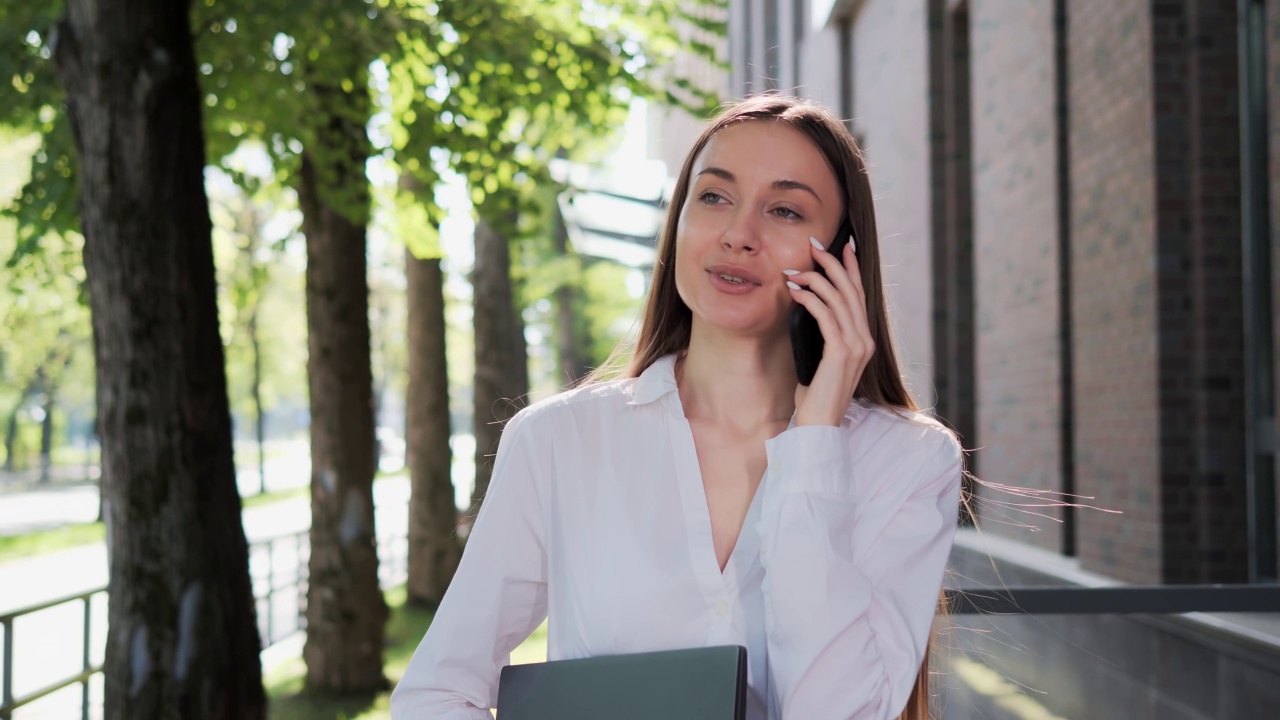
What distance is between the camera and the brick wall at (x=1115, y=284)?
692 centimetres

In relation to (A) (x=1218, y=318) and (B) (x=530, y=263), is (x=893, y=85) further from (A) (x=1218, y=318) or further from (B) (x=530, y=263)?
(B) (x=530, y=263)

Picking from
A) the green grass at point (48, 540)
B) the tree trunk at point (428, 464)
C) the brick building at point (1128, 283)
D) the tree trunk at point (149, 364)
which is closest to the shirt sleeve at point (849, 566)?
the brick building at point (1128, 283)

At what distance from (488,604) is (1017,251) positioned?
25.5 feet

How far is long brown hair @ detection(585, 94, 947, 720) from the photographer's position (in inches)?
96.0

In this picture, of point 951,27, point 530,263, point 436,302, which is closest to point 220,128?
point 436,302

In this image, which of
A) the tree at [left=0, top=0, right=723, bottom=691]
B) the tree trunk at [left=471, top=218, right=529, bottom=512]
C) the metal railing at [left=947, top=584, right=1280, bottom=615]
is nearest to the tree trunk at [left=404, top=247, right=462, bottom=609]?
the tree trunk at [left=471, top=218, right=529, bottom=512]

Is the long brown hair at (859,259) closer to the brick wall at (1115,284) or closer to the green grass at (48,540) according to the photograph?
the brick wall at (1115,284)

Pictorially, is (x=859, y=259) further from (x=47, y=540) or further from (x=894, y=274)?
(x=47, y=540)

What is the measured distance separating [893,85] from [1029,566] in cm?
629

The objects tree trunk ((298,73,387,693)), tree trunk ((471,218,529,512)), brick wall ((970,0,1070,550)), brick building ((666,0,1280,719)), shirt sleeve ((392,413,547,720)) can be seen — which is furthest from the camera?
tree trunk ((471,218,529,512))

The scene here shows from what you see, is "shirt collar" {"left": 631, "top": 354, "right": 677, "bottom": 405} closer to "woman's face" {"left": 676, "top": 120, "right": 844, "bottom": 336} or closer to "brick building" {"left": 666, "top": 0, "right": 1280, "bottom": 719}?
"woman's face" {"left": 676, "top": 120, "right": 844, "bottom": 336}

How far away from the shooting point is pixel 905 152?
41.2ft

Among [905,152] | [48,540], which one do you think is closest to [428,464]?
[905,152]

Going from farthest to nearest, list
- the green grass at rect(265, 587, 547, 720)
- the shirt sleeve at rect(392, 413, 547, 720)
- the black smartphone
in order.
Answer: the green grass at rect(265, 587, 547, 720) → the black smartphone → the shirt sleeve at rect(392, 413, 547, 720)
